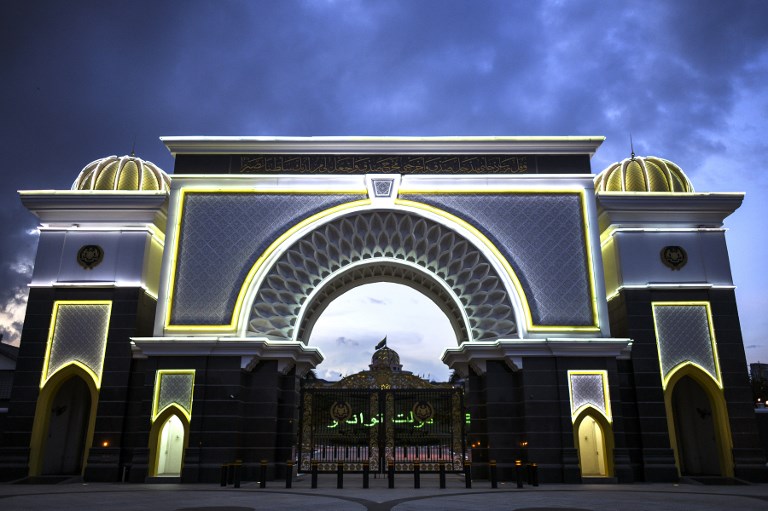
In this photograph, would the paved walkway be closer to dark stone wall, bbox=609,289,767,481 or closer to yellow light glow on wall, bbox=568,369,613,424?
dark stone wall, bbox=609,289,767,481

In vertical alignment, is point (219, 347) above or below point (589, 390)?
above

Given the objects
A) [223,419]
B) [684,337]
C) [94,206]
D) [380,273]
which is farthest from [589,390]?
[94,206]

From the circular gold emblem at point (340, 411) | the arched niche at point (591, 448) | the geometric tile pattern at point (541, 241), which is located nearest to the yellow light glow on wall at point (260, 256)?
the geometric tile pattern at point (541, 241)

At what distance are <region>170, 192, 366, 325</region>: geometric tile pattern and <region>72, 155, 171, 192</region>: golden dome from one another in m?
2.30

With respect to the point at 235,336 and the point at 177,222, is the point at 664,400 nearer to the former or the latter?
the point at 235,336

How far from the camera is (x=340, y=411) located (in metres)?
16.6

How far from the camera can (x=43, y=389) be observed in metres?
15.2

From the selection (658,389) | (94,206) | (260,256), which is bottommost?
(658,389)

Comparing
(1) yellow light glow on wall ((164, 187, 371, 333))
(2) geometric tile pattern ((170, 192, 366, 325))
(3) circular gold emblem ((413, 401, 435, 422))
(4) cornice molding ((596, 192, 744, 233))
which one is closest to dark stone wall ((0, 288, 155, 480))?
(1) yellow light glow on wall ((164, 187, 371, 333))

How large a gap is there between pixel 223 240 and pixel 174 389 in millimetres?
4046

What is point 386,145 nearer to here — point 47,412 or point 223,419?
point 223,419

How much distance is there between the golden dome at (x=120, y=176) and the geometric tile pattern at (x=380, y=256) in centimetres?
483

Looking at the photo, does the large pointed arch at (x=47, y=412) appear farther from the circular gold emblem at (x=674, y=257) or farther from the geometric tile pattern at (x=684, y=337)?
the circular gold emblem at (x=674, y=257)

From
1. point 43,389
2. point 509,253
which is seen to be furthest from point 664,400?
point 43,389
